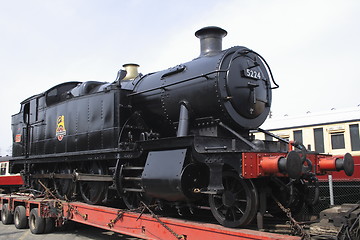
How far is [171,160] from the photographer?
17.4 ft

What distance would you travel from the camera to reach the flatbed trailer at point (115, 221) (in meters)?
4.51

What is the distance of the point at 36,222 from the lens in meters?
8.73

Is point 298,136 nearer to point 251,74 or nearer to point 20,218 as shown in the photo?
point 251,74

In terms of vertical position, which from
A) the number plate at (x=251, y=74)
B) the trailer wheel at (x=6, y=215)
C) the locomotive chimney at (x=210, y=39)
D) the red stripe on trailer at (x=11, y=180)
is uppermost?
the locomotive chimney at (x=210, y=39)

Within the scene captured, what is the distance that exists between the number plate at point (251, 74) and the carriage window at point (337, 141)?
5.30 meters

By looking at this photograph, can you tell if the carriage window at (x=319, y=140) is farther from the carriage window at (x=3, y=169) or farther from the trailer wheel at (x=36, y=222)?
the carriage window at (x=3, y=169)

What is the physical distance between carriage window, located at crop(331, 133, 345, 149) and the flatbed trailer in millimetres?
6871

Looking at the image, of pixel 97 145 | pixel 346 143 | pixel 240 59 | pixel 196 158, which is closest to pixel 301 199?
pixel 196 158

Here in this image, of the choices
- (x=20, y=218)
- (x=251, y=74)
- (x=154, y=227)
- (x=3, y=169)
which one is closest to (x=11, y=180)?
(x=3, y=169)

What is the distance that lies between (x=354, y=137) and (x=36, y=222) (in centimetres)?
905

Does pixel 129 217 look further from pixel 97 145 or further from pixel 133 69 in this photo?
pixel 133 69

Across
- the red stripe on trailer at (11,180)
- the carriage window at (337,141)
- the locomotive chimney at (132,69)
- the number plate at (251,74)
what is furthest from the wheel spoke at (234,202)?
the red stripe on trailer at (11,180)

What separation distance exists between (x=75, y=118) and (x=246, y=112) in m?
4.28

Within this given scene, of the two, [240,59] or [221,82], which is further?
[240,59]
